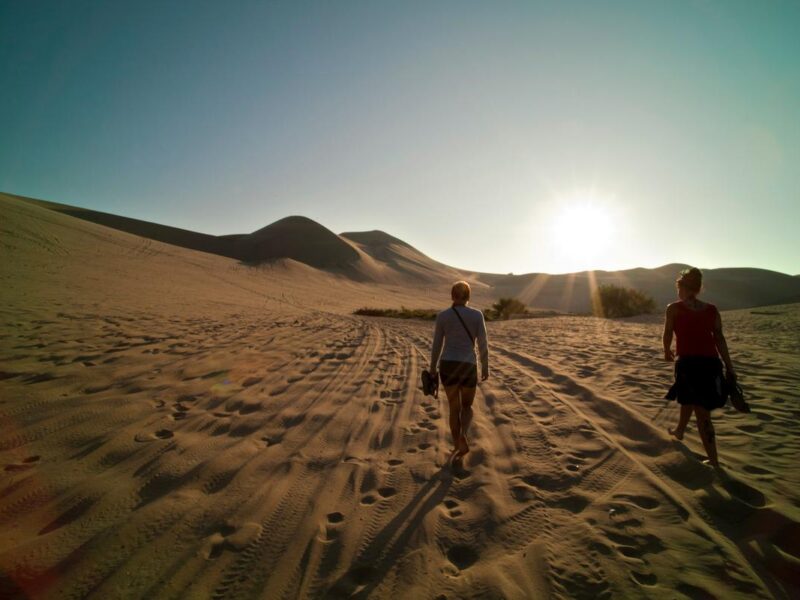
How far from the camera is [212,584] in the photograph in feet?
7.99

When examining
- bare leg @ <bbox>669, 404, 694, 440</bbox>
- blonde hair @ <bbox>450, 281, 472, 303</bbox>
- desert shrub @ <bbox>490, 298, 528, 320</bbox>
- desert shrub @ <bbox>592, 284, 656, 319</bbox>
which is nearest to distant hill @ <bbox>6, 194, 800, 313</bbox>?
desert shrub @ <bbox>592, 284, 656, 319</bbox>

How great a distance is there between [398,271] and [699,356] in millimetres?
69235

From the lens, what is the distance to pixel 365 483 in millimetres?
3676

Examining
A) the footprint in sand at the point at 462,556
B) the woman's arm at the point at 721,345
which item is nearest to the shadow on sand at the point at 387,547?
the footprint in sand at the point at 462,556

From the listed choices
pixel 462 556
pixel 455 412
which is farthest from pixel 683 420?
pixel 462 556

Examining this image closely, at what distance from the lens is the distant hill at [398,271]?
58.1 metres

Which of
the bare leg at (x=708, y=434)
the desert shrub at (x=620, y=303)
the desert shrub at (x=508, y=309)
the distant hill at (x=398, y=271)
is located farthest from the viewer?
the distant hill at (x=398, y=271)

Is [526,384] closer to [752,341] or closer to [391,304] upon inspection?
[752,341]

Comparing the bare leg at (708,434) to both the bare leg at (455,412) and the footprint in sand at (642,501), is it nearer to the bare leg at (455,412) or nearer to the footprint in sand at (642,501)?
the footprint in sand at (642,501)

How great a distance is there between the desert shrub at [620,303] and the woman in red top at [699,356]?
21.7 m

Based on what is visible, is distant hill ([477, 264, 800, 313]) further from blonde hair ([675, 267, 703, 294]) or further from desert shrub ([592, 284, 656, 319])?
blonde hair ([675, 267, 703, 294])

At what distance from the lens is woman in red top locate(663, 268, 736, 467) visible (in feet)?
12.4

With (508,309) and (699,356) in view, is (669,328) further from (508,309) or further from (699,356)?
(508,309)

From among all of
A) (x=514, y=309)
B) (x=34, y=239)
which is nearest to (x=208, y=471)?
(x=514, y=309)
